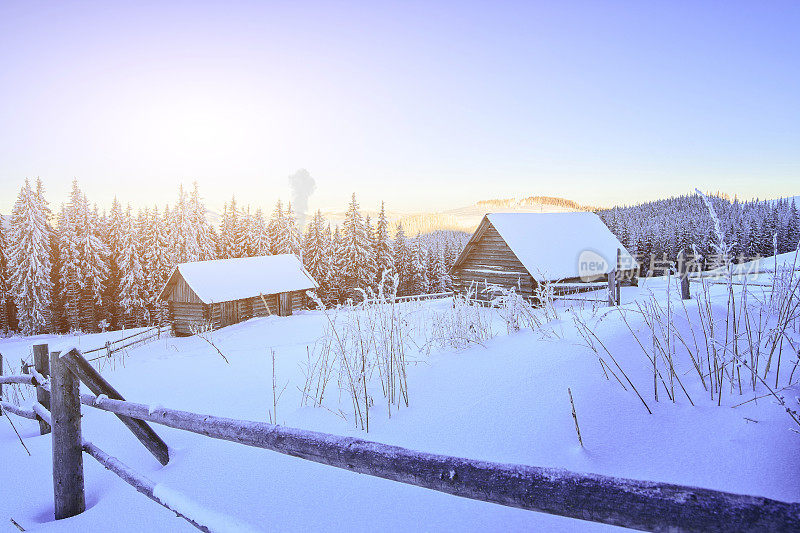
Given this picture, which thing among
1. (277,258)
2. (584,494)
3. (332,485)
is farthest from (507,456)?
(277,258)

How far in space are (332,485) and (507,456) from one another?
1.17 metres

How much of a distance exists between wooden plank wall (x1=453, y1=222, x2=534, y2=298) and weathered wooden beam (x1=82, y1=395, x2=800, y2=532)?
16581mm

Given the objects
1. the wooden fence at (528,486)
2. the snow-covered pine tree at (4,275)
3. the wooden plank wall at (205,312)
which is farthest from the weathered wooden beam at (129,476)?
the snow-covered pine tree at (4,275)

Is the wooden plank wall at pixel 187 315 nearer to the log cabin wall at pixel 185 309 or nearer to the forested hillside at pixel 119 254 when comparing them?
the log cabin wall at pixel 185 309

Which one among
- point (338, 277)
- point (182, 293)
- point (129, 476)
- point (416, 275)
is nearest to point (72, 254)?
point (182, 293)

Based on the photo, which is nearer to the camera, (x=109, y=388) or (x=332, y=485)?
(x=332, y=485)

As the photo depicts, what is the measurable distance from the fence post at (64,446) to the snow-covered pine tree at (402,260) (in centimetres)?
4275

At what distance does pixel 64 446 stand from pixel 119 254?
4373cm

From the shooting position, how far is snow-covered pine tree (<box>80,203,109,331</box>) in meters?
35.8

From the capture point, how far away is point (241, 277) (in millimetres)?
26172

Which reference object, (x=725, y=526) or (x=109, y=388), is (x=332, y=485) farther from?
(x=725, y=526)

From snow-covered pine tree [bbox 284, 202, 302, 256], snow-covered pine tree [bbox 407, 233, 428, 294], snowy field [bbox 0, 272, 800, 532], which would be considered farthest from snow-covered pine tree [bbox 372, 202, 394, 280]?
snowy field [bbox 0, 272, 800, 532]

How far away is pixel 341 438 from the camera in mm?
1731

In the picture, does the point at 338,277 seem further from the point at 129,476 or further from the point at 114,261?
the point at 129,476
